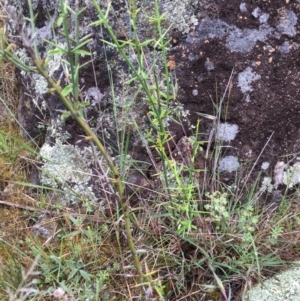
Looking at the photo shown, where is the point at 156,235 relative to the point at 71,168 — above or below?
below

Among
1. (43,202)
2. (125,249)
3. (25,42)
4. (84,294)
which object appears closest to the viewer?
(25,42)

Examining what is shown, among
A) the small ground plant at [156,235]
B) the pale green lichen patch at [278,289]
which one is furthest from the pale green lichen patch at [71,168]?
the pale green lichen patch at [278,289]

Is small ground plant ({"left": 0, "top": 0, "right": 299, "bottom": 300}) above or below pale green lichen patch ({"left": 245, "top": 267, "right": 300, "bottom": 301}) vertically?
above

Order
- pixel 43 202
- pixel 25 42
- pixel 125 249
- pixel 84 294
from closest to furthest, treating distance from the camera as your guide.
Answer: pixel 25 42 < pixel 84 294 < pixel 125 249 < pixel 43 202

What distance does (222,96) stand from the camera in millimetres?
1458

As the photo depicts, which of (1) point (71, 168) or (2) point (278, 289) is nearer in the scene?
(2) point (278, 289)

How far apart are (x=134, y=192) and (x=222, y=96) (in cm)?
42

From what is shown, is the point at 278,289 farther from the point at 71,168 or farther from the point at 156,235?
the point at 71,168

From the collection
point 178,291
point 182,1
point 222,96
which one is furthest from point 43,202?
point 182,1

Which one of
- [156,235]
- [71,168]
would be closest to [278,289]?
[156,235]

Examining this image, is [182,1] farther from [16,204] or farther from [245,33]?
[16,204]

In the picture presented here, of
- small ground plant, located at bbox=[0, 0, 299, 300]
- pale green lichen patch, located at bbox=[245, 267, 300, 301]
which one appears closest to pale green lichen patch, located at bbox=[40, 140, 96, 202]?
small ground plant, located at bbox=[0, 0, 299, 300]

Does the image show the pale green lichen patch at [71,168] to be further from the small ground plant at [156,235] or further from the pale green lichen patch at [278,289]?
the pale green lichen patch at [278,289]

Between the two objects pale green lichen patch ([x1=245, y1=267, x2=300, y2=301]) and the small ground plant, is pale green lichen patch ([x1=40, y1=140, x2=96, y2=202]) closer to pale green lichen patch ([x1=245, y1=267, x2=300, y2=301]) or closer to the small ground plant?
the small ground plant
